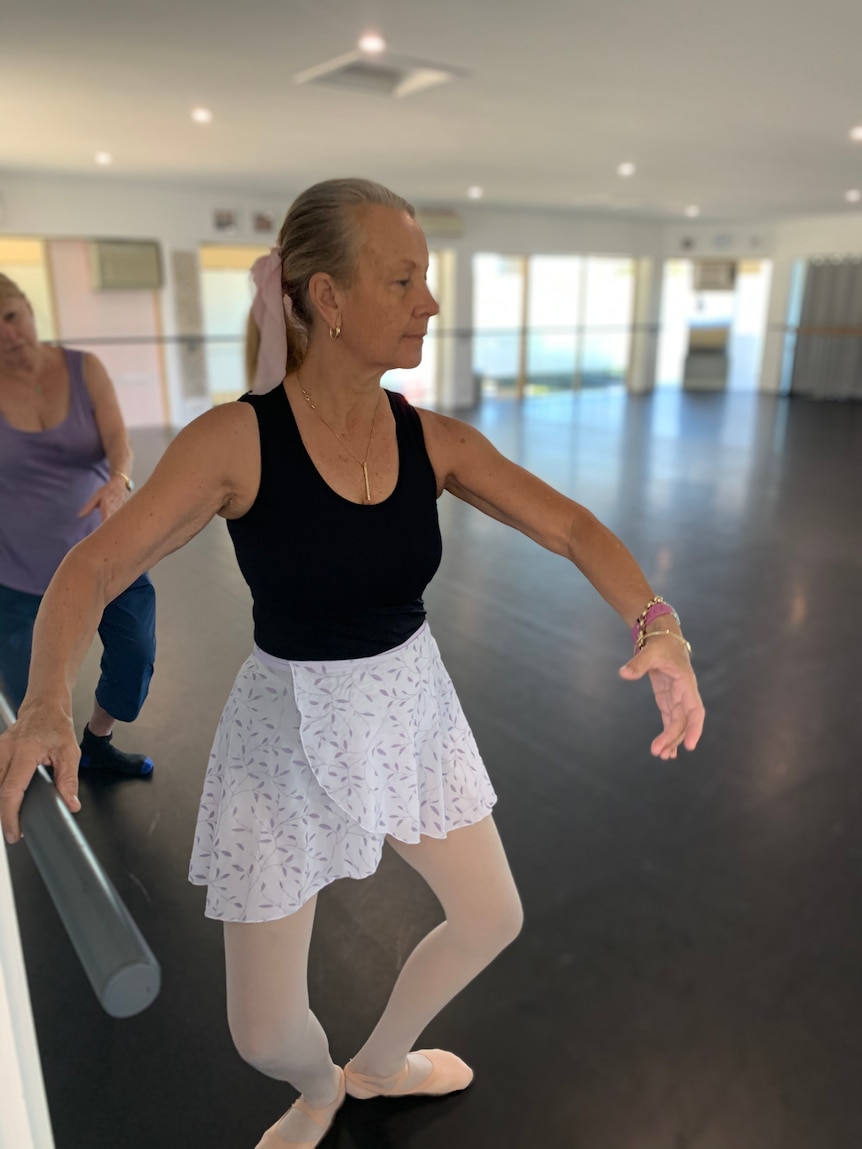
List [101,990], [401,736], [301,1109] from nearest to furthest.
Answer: [101,990] → [401,736] → [301,1109]

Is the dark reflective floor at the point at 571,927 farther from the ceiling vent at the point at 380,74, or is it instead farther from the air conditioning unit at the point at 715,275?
the air conditioning unit at the point at 715,275

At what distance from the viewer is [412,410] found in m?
1.25

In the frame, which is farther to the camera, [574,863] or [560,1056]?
[574,863]

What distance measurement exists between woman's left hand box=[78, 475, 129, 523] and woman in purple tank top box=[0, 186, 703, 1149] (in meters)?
0.16

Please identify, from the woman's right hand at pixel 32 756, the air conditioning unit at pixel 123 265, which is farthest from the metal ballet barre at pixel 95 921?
→ the air conditioning unit at pixel 123 265

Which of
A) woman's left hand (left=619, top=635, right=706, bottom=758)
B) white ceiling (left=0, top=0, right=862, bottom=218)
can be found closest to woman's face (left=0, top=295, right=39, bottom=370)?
woman's left hand (left=619, top=635, right=706, bottom=758)

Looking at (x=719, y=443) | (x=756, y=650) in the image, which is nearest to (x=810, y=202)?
(x=719, y=443)

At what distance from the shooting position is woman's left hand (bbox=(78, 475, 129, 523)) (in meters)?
1.17

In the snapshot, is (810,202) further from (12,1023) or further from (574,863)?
(12,1023)

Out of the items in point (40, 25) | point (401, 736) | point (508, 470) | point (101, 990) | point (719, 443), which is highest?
point (40, 25)

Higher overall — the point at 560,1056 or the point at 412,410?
the point at 412,410

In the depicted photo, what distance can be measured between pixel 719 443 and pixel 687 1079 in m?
8.38

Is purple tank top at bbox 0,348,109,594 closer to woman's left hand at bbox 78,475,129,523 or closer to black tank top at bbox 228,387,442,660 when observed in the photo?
woman's left hand at bbox 78,475,129,523

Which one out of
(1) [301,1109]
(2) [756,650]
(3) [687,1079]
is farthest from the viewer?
(2) [756,650]
